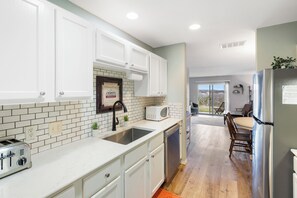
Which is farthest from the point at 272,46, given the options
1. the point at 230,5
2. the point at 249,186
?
the point at 249,186

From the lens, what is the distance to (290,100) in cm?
141

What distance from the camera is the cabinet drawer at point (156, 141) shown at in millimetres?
1943

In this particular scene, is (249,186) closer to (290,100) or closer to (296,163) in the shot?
(296,163)

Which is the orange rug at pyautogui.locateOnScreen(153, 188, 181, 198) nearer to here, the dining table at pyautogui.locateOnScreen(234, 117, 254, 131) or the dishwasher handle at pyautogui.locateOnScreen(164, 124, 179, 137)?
the dishwasher handle at pyautogui.locateOnScreen(164, 124, 179, 137)

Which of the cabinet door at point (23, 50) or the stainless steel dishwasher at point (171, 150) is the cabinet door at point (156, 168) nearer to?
the stainless steel dishwasher at point (171, 150)

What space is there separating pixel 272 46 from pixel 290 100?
1202mm

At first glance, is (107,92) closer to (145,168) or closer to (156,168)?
(145,168)

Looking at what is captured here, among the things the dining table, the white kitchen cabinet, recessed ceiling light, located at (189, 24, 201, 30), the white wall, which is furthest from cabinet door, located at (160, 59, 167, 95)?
the white wall

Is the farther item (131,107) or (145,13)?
(131,107)

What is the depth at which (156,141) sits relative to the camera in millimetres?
2051

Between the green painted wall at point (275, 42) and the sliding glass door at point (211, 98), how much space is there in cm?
739

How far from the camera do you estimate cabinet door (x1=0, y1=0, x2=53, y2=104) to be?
0.93 metres

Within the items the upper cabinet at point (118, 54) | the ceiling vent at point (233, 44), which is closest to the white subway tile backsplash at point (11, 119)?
the upper cabinet at point (118, 54)

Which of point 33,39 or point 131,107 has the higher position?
point 33,39
